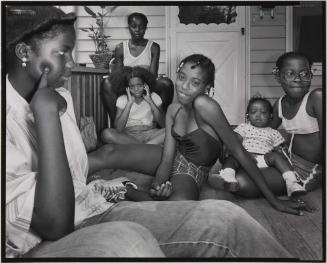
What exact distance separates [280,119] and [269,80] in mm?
112

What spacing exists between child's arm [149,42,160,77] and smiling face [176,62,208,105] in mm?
69

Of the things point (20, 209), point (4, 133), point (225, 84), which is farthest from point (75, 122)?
point (225, 84)

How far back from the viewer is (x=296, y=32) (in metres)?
1.00

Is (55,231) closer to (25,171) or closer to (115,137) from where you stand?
(25,171)

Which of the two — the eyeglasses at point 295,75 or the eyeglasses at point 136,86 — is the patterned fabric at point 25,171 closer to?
the eyeglasses at point 136,86

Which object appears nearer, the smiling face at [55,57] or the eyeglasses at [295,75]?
the smiling face at [55,57]

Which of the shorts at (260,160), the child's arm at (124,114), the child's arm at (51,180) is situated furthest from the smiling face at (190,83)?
the child's arm at (51,180)

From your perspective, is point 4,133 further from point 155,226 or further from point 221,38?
point 221,38

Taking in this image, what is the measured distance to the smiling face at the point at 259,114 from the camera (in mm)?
1032

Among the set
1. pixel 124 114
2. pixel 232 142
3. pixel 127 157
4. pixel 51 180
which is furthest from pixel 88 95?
pixel 232 142

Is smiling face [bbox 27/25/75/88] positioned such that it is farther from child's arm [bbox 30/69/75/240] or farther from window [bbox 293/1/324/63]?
window [bbox 293/1/324/63]

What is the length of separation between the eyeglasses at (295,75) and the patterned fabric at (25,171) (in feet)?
1.90

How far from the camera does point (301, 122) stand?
1053 millimetres

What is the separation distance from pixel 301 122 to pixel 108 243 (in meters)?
0.65
